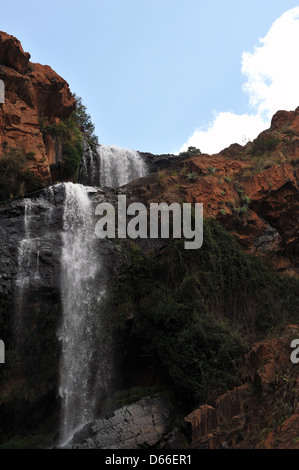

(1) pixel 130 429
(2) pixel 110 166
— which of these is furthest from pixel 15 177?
(1) pixel 130 429

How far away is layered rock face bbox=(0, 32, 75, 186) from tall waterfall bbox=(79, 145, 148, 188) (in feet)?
10.1

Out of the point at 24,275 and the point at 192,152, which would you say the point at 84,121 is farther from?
the point at 24,275

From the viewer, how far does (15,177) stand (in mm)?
18000

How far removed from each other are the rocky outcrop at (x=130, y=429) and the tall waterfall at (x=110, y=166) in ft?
49.8

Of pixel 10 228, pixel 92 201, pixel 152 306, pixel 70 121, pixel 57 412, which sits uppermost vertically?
pixel 70 121

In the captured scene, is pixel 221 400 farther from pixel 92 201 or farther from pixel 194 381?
pixel 92 201

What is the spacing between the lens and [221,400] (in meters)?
10.9

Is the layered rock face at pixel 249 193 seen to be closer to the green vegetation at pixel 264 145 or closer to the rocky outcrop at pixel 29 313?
the green vegetation at pixel 264 145

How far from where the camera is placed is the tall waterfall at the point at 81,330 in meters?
12.7

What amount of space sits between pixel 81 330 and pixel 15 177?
8.43 metres

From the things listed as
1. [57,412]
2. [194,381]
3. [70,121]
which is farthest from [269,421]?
[70,121]

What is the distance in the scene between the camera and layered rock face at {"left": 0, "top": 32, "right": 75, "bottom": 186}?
63.4ft

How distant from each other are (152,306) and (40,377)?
4.59 m

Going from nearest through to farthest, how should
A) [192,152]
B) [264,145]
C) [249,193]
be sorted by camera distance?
1. [249,193]
2. [264,145]
3. [192,152]
